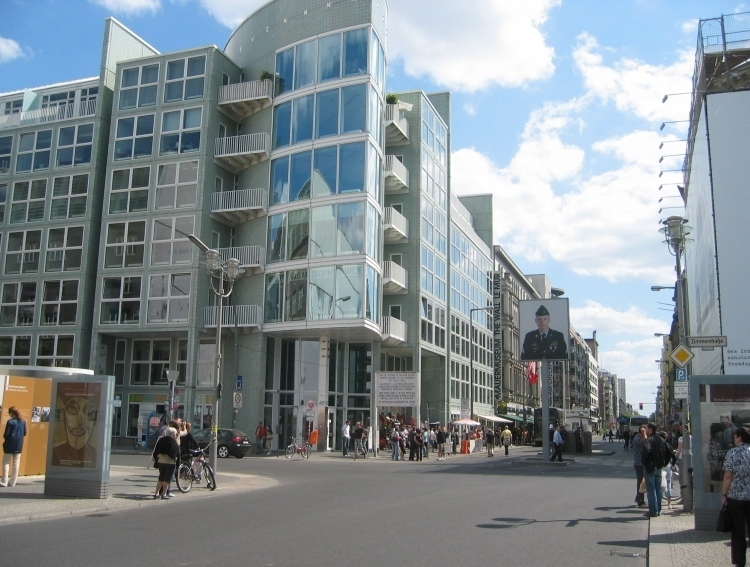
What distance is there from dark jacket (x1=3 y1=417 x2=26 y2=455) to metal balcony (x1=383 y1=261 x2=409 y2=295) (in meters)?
29.6

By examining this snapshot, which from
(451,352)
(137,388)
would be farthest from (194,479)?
(451,352)

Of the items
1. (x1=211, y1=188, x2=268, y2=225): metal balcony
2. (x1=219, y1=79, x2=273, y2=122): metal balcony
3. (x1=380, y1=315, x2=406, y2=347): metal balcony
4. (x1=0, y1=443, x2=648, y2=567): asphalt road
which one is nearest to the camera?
(x1=0, y1=443, x2=648, y2=567): asphalt road

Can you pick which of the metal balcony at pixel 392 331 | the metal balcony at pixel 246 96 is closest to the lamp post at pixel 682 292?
the metal balcony at pixel 392 331

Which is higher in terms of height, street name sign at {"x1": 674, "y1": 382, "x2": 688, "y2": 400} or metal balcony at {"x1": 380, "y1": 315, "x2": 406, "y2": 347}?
metal balcony at {"x1": 380, "y1": 315, "x2": 406, "y2": 347}

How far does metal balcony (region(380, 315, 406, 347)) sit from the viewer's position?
142 ft

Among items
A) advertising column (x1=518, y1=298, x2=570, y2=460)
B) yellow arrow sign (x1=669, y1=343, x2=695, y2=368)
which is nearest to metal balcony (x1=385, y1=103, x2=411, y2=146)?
advertising column (x1=518, y1=298, x2=570, y2=460)

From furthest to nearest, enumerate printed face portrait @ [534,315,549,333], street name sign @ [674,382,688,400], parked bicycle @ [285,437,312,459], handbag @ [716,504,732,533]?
Answer: 1. printed face portrait @ [534,315,549,333]
2. parked bicycle @ [285,437,312,459]
3. street name sign @ [674,382,688,400]
4. handbag @ [716,504,732,533]

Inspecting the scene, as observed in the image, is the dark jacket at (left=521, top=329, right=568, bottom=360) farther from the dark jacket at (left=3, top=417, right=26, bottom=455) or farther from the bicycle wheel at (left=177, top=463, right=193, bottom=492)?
the dark jacket at (left=3, top=417, right=26, bottom=455)

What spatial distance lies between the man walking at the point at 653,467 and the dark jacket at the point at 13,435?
13.0 meters

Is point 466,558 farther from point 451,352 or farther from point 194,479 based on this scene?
point 451,352

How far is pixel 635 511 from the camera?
592 inches

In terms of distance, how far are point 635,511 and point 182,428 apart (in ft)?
33.2

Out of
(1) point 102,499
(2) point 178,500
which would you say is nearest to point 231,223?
(2) point 178,500

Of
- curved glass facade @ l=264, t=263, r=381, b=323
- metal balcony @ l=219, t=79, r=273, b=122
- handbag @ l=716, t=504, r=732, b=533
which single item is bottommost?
handbag @ l=716, t=504, r=732, b=533
